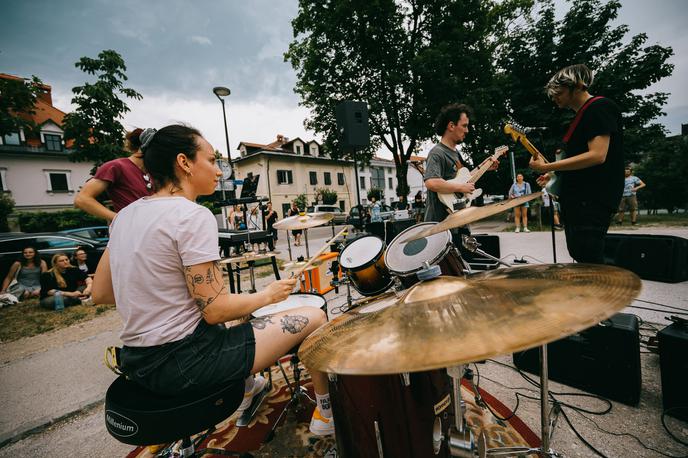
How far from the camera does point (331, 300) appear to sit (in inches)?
169

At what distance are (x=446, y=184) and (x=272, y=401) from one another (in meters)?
2.34

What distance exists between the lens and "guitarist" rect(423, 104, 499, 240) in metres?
2.69

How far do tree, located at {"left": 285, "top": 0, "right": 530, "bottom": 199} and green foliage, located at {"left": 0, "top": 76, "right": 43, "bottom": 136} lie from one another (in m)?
9.33

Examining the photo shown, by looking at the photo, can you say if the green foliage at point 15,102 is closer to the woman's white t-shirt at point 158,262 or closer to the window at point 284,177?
the woman's white t-shirt at point 158,262

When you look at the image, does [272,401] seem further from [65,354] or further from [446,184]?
[65,354]

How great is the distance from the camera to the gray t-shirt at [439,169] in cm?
272

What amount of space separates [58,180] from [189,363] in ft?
103

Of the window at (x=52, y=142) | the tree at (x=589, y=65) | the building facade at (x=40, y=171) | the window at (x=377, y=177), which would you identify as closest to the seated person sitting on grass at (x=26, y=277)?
the tree at (x=589, y=65)

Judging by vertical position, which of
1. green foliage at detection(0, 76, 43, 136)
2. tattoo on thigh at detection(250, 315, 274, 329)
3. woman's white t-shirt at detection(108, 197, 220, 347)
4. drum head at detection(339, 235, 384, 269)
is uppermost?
green foliage at detection(0, 76, 43, 136)

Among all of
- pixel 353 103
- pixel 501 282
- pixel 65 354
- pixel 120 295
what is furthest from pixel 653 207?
pixel 65 354

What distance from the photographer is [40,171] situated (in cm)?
2169

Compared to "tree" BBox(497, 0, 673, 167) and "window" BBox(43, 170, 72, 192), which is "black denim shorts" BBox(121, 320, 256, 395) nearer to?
"tree" BBox(497, 0, 673, 167)

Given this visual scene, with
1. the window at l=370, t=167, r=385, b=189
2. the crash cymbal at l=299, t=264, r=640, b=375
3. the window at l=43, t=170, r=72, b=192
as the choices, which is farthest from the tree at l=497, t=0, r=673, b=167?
the window at l=43, t=170, r=72, b=192

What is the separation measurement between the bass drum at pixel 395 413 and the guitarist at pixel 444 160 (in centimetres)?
180
